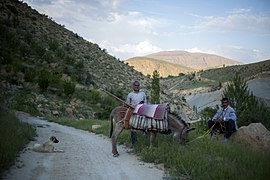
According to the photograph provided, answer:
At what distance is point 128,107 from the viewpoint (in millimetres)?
8758

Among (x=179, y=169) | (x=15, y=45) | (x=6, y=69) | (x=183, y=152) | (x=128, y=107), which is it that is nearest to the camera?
(x=179, y=169)

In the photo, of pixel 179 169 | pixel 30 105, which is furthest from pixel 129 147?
pixel 30 105

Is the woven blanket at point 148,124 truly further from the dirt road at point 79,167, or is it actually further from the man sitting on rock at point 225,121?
the man sitting on rock at point 225,121

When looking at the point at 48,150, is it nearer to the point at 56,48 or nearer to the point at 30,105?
the point at 30,105

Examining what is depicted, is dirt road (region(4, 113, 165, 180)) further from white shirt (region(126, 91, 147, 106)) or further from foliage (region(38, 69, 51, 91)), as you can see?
foliage (region(38, 69, 51, 91))

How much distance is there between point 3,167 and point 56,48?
34.7 meters

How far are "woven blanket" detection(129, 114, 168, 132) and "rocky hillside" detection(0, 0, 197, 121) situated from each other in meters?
9.93

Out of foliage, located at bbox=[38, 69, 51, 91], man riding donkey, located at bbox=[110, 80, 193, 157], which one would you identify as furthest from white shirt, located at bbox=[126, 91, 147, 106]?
foliage, located at bbox=[38, 69, 51, 91]

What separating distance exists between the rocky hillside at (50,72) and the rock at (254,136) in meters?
12.4

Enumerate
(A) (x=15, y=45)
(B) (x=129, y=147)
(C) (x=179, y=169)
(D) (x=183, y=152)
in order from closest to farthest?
(C) (x=179, y=169) < (D) (x=183, y=152) < (B) (x=129, y=147) < (A) (x=15, y=45)

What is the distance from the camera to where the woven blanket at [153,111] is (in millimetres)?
7953

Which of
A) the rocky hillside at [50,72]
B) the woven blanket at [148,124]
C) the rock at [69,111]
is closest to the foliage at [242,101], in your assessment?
the woven blanket at [148,124]

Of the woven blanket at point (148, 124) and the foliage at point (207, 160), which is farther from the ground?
the woven blanket at point (148, 124)

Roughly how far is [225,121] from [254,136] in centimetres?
117
